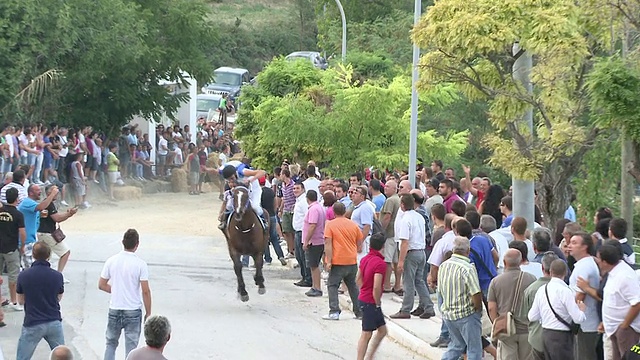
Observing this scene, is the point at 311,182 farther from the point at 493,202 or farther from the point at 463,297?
the point at 463,297

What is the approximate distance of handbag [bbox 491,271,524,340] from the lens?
11.5 metres

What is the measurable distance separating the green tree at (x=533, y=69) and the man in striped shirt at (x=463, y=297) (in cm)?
267

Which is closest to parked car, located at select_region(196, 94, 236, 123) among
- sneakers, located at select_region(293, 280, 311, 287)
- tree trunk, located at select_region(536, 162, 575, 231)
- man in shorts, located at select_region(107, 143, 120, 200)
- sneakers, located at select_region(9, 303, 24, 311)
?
man in shorts, located at select_region(107, 143, 120, 200)

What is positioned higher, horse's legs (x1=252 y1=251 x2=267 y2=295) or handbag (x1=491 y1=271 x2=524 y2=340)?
handbag (x1=491 y1=271 x2=524 y2=340)

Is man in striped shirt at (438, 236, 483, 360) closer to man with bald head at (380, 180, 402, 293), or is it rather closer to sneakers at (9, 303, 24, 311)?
man with bald head at (380, 180, 402, 293)

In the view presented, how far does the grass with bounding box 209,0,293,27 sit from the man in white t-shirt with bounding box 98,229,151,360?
6765cm

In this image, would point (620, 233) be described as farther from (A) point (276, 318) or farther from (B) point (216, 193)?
(B) point (216, 193)

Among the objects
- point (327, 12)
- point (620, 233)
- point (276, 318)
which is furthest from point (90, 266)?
point (327, 12)

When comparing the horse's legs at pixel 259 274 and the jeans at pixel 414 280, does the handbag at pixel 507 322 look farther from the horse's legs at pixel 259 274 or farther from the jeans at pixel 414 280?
the horse's legs at pixel 259 274

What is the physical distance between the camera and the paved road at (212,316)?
1473 centimetres

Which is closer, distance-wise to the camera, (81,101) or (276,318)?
(276,318)

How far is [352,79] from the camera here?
27953 mm

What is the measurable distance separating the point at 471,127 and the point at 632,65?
21.0 metres

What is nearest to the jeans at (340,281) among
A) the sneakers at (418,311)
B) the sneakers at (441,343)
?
the sneakers at (418,311)
